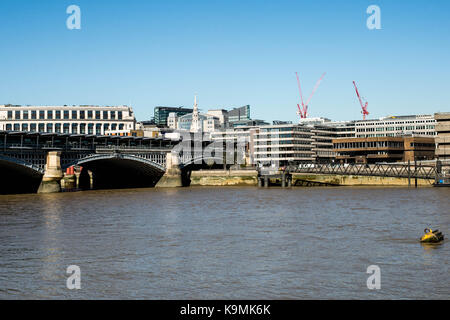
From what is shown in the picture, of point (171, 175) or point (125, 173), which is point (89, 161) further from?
point (125, 173)

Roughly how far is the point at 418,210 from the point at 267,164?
356ft

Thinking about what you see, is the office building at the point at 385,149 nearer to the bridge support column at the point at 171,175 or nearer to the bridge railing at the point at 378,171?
the bridge railing at the point at 378,171

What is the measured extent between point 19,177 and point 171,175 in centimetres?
2593

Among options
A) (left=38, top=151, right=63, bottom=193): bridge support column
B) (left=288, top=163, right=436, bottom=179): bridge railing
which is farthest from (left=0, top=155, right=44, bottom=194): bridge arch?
(left=288, top=163, right=436, bottom=179): bridge railing

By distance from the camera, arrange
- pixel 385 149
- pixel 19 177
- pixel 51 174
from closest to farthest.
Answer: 1. pixel 51 174
2. pixel 19 177
3. pixel 385 149

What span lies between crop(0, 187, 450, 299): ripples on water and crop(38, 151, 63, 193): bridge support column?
34.2 m

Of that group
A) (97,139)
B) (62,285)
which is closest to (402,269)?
(62,285)

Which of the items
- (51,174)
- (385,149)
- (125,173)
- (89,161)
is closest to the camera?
(51,174)

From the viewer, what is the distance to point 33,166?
76625 millimetres

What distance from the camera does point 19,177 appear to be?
8300cm

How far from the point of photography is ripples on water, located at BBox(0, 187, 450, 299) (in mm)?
18828

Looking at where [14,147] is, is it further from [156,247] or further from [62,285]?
[62,285]

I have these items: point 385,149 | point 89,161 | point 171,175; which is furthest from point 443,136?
point 89,161

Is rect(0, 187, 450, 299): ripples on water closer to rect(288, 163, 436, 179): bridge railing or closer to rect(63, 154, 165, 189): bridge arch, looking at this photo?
rect(288, 163, 436, 179): bridge railing
